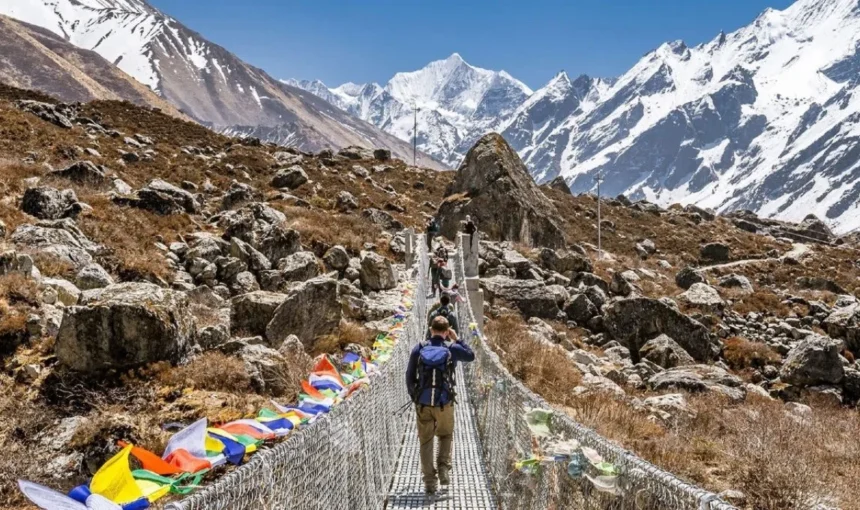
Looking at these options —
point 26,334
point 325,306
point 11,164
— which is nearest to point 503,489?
point 325,306

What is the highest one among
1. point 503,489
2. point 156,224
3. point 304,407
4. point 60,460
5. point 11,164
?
point 11,164

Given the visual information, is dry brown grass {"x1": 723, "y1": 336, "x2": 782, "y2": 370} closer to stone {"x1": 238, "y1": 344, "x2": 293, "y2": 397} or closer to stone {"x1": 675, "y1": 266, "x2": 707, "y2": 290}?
stone {"x1": 675, "y1": 266, "x2": 707, "y2": 290}

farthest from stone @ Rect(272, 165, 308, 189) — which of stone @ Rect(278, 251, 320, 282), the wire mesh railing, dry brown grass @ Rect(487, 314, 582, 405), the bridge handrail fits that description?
the bridge handrail

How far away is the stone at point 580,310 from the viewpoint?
21656 mm

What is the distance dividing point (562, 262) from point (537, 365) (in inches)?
668

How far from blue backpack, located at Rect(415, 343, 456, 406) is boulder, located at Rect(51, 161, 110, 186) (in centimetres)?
1791

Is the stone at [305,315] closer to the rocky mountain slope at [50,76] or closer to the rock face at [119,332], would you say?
the rock face at [119,332]

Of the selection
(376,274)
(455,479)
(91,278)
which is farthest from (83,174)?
(455,479)

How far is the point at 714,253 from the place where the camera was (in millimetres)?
47312

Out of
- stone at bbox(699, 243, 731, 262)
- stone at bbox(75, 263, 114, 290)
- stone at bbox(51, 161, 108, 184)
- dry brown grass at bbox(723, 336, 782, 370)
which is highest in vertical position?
stone at bbox(699, 243, 731, 262)

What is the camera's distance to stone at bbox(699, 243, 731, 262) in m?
47.2

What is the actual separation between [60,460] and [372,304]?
9.39 m

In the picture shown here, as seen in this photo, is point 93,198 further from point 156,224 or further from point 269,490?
point 269,490

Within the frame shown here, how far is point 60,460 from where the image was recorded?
654cm
